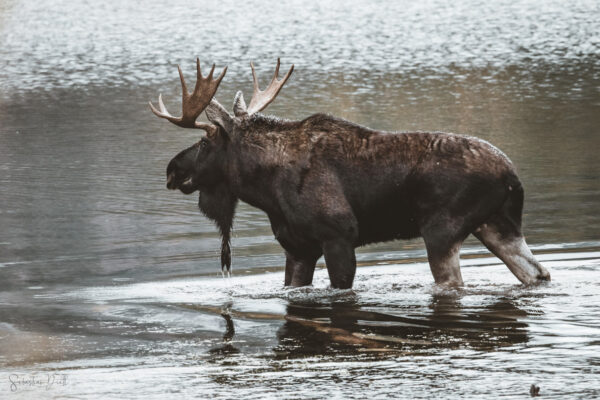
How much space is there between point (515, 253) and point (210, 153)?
99.5 inches

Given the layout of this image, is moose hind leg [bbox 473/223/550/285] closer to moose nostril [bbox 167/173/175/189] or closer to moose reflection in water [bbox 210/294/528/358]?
moose reflection in water [bbox 210/294/528/358]

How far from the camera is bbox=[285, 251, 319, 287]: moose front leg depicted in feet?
32.8

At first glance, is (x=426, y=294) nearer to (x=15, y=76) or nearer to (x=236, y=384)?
(x=236, y=384)

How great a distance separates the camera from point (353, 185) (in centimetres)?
956

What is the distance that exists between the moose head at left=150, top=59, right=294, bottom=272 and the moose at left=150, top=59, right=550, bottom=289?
0.4 inches

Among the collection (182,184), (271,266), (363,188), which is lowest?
(271,266)

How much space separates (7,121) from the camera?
23594 mm

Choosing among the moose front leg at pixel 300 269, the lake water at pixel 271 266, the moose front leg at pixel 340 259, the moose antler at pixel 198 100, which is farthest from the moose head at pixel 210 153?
the moose front leg at pixel 340 259

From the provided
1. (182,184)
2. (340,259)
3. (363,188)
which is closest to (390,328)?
(340,259)

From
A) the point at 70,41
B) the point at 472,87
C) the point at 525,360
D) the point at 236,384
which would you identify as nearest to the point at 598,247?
the point at 525,360

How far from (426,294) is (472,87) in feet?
54.7

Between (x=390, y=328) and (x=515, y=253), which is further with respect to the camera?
(x=515, y=253)

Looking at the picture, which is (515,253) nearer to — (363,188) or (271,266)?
(363,188)

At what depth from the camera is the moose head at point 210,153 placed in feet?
33.1
